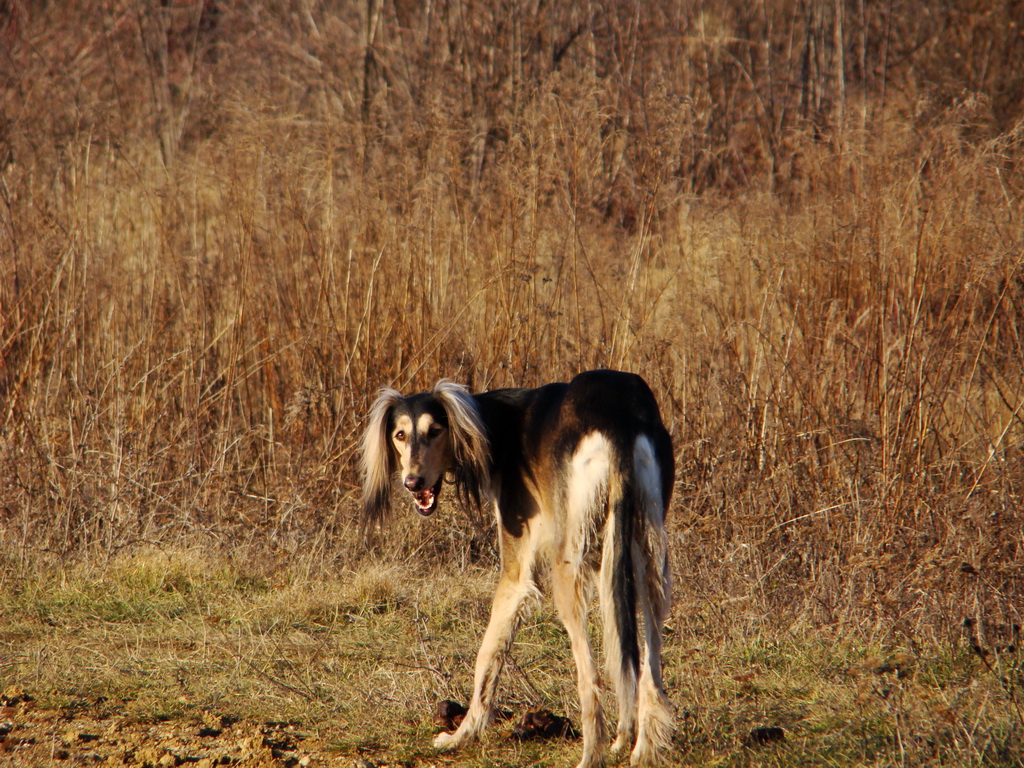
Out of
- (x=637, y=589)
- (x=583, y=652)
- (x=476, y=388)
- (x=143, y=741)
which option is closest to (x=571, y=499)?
(x=637, y=589)

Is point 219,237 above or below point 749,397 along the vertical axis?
above

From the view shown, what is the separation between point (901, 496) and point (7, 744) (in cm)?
389

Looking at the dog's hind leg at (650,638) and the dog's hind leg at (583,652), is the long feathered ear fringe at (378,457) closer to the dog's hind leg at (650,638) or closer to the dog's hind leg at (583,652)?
the dog's hind leg at (583,652)

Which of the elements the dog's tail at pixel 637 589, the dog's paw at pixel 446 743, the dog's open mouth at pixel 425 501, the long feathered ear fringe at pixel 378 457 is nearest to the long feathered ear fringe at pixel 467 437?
the dog's open mouth at pixel 425 501

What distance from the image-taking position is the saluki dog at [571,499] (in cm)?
310

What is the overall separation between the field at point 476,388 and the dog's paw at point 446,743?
39 mm

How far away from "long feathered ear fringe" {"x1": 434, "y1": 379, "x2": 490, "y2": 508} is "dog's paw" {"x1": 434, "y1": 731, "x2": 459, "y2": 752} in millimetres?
864

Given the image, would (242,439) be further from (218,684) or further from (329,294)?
(218,684)

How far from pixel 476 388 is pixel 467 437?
2451mm

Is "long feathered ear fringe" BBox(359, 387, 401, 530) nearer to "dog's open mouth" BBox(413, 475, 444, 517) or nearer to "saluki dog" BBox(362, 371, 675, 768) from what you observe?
"saluki dog" BBox(362, 371, 675, 768)

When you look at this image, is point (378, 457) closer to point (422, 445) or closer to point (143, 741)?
point (422, 445)

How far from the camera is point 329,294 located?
253 inches

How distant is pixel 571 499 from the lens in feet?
10.6

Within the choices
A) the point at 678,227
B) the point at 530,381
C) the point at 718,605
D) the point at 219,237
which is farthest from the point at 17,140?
the point at 718,605
